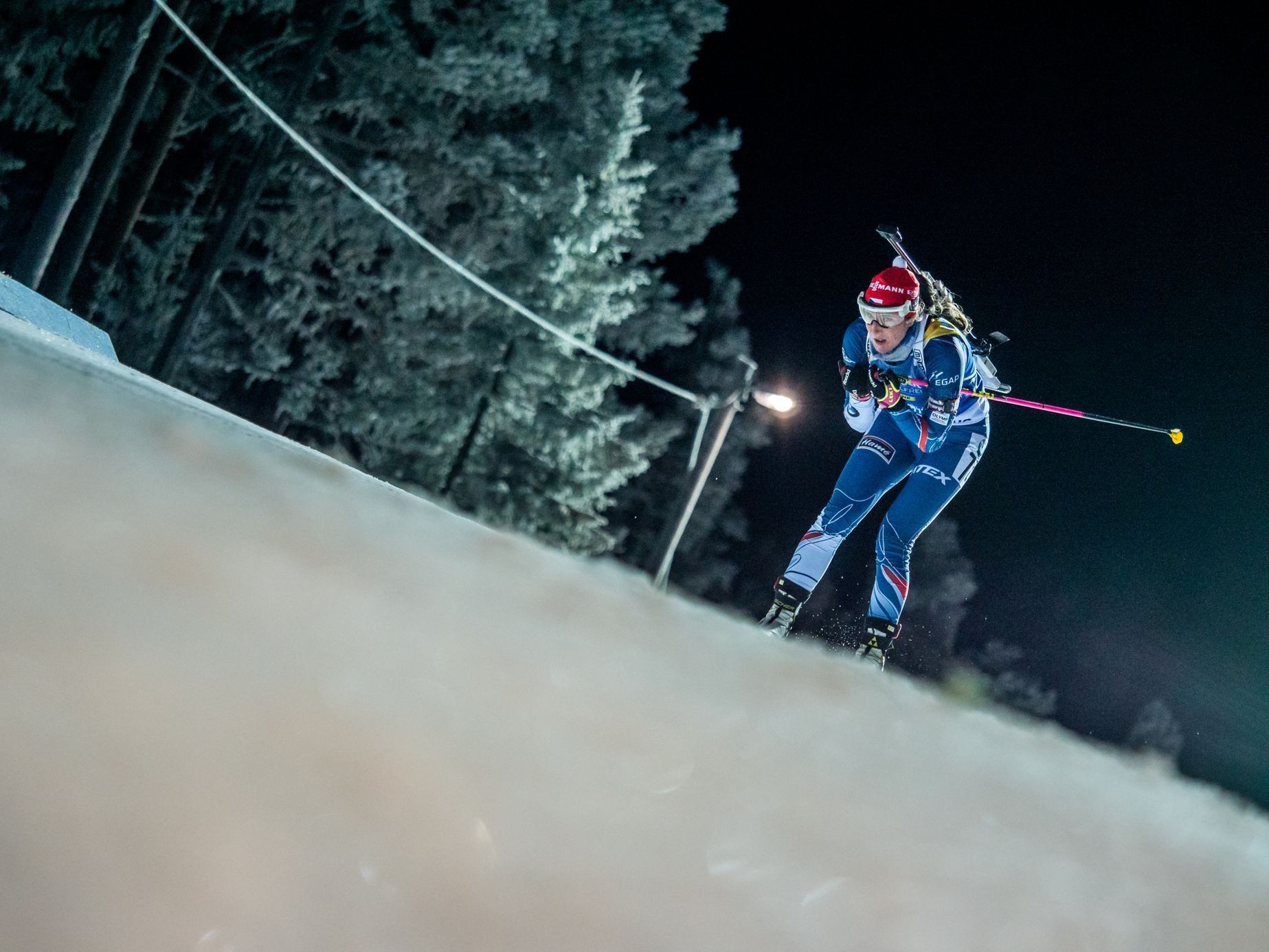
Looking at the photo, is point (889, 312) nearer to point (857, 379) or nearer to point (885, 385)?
point (885, 385)

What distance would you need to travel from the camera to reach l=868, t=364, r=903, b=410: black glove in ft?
20.3

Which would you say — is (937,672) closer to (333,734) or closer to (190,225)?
(190,225)

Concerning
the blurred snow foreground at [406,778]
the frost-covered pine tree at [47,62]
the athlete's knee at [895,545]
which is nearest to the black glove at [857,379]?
the athlete's knee at [895,545]

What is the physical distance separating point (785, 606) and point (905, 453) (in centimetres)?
129

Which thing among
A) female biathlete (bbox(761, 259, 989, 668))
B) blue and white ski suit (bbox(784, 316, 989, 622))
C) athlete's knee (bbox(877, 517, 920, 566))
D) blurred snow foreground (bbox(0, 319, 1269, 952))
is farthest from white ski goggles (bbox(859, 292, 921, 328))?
blurred snow foreground (bbox(0, 319, 1269, 952))

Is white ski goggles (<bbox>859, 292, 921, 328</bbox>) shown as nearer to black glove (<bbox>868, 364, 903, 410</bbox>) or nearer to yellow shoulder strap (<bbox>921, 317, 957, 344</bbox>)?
yellow shoulder strap (<bbox>921, 317, 957, 344</bbox>)

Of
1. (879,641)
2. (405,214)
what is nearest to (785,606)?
(879,641)

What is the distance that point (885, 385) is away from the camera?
6215mm

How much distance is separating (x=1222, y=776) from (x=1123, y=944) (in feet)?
133

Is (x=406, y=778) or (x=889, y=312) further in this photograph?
(x=889, y=312)

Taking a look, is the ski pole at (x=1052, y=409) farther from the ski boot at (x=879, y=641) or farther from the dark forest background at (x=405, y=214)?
the dark forest background at (x=405, y=214)

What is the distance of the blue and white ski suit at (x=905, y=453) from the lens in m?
6.07

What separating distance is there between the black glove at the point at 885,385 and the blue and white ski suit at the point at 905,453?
0.14 ft

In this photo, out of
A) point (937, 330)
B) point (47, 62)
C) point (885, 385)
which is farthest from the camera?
point (47, 62)
